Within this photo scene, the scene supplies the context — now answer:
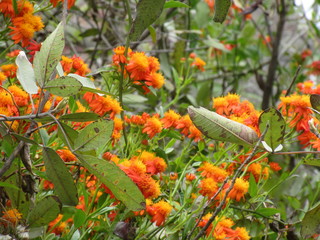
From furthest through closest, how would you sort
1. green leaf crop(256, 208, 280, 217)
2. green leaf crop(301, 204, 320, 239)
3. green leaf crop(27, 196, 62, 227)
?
green leaf crop(256, 208, 280, 217)
green leaf crop(301, 204, 320, 239)
green leaf crop(27, 196, 62, 227)

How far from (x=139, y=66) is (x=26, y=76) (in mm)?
317

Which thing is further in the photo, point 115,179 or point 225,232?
point 225,232

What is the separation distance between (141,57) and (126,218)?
11.3 inches

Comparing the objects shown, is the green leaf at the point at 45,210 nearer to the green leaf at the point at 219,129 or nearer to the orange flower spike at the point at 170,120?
the green leaf at the point at 219,129

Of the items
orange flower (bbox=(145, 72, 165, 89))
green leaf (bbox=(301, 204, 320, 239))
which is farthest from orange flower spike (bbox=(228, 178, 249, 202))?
orange flower (bbox=(145, 72, 165, 89))

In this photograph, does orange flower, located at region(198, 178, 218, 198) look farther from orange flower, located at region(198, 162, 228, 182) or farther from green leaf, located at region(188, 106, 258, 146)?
green leaf, located at region(188, 106, 258, 146)

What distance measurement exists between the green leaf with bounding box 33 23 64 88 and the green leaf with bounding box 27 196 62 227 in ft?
0.57

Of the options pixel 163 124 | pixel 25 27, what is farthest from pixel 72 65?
pixel 163 124

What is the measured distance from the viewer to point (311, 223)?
0.87 metres

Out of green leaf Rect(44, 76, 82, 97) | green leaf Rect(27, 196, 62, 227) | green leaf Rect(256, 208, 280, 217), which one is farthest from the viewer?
green leaf Rect(256, 208, 280, 217)

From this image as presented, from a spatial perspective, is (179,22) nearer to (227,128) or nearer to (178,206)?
(178,206)

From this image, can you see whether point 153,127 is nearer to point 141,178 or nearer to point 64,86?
point 141,178

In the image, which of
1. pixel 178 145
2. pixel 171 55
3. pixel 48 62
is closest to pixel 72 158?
pixel 48 62

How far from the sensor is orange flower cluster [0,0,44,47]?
0.97 m
